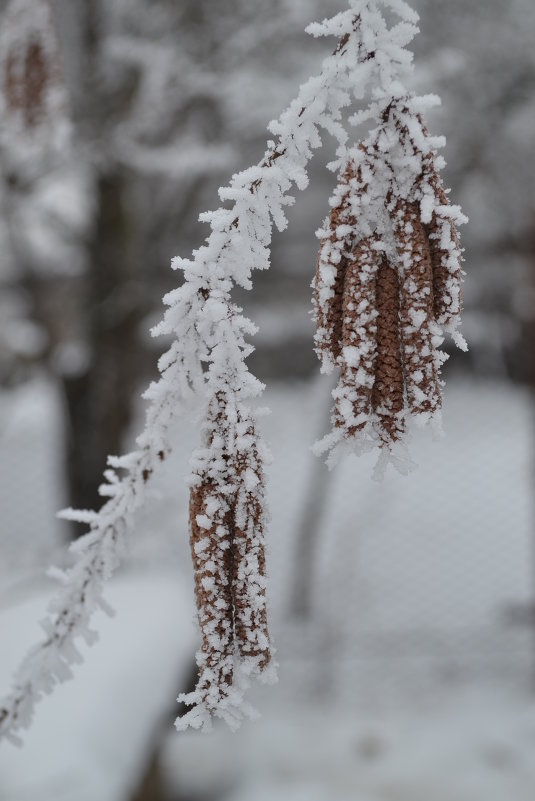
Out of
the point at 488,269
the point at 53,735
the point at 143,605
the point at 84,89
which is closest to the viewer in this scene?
the point at 53,735

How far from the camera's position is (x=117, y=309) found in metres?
3.24

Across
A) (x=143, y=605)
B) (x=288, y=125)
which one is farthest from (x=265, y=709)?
(x=288, y=125)

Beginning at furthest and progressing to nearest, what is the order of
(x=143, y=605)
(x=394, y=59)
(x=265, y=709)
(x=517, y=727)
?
1. (x=265, y=709)
2. (x=517, y=727)
3. (x=143, y=605)
4. (x=394, y=59)

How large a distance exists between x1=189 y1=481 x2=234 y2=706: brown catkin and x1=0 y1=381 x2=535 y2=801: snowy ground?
1.19 meters

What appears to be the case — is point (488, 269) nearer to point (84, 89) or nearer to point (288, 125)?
point (84, 89)

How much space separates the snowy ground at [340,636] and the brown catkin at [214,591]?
119cm

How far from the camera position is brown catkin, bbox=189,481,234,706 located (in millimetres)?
560

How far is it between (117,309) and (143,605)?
1420mm

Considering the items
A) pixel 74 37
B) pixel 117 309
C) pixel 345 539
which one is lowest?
pixel 345 539

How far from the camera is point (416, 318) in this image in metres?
0.52

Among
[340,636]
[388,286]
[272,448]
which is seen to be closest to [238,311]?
[388,286]

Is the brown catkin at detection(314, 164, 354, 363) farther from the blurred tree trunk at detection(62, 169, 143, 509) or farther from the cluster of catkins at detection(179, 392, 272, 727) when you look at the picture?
the blurred tree trunk at detection(62, 169, 143, 509)

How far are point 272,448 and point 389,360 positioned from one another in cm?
145

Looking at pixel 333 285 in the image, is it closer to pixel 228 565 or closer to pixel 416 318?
pixel 416 318
